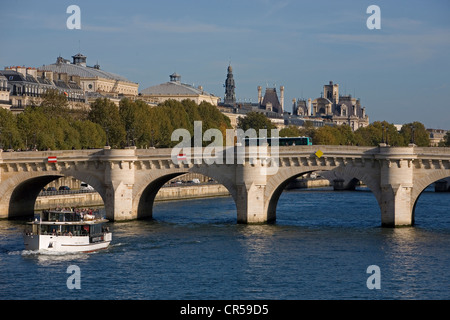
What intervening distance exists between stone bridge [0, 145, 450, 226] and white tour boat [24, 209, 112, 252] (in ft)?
45.0

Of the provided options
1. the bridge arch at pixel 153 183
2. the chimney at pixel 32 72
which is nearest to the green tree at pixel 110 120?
the chimney at pixel 32 72

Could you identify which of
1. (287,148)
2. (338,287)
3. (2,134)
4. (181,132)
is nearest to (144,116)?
(181,132)

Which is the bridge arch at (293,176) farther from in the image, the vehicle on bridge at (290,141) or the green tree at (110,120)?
Result: the green tree at (110,120)

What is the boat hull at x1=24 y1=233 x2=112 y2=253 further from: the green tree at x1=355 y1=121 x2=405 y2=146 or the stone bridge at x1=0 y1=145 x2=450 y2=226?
the green tree at x1=355 y1=121 x2=405 y2=146

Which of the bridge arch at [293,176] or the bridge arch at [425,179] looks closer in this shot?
the bridge arch at [425,179]

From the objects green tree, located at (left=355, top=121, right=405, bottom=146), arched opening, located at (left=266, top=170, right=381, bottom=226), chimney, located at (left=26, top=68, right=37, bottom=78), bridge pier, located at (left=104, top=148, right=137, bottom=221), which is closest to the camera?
arched opening, located at (left=266, top=170, right=381, bottom=226)

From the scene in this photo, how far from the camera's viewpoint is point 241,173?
240ft

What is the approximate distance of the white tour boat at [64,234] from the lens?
2404 inches

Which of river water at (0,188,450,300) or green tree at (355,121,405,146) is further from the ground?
green tree at (355,121,405,146)

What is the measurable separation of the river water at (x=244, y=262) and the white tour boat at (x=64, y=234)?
918 millimetres

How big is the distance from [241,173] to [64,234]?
52.2 feet

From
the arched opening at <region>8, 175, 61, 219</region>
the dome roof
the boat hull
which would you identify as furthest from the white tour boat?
the dome roof

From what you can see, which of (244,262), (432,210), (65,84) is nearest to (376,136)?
(65,84)

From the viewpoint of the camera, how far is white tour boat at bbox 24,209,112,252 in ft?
200
